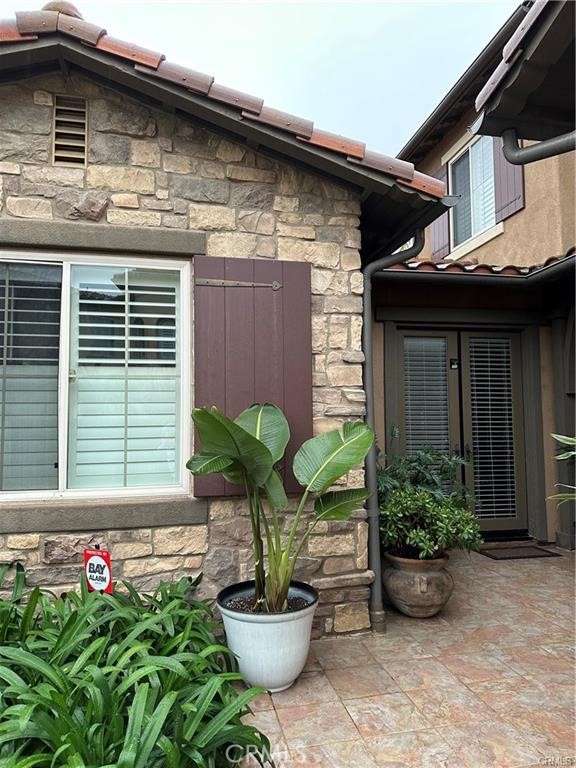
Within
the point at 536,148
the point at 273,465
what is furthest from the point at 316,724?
the point at 536,148

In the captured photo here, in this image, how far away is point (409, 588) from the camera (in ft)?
12.1

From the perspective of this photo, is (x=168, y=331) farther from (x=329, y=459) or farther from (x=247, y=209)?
(x=329, y=459)

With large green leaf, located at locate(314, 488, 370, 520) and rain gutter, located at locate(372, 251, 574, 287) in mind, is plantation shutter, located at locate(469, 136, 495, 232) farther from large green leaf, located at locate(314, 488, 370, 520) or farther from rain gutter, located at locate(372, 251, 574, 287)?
large green leaf, located at locate(314, 488, 370, 520)

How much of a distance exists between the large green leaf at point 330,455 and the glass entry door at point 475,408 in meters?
2.65

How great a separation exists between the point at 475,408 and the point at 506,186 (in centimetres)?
313

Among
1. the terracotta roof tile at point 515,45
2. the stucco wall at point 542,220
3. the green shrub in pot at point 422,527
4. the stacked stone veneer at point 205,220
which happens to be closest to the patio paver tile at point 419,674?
the stacked stone veneer at point 205,220

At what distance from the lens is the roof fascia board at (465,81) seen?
5.51 metres

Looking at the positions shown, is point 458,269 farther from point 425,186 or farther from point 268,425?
point 268,425

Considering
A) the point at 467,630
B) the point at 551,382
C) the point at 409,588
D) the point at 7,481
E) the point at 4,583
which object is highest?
the point at 551,382

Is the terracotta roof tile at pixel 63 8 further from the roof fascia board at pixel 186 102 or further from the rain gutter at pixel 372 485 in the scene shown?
the rain gutter at pixel 372 485

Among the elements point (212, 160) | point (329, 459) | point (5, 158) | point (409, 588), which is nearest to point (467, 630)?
point (409, 588)

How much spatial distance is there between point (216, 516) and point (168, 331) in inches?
51.0

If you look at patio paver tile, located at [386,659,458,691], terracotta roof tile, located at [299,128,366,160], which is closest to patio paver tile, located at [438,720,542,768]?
patio paver tile, located at [386,659,458,691]

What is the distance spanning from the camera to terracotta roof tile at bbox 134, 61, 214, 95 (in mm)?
3039
